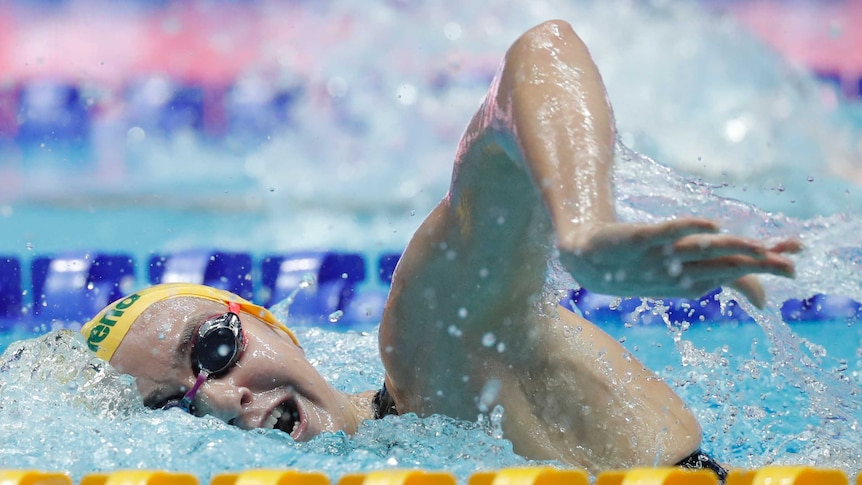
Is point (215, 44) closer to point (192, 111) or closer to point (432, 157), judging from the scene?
point (192, 111)

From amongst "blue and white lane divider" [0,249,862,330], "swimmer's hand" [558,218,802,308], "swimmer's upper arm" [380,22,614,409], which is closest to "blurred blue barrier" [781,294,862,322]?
"blue and white lane divider" [0,249,862,330]

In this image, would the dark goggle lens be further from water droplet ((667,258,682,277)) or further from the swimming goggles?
water droplet ((667,258,682,277))

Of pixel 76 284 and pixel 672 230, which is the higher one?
pixel 672 230

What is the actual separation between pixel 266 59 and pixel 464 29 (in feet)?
3.81

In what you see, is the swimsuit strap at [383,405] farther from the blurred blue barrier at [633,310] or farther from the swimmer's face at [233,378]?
the blurred blue barrier at [633,310]

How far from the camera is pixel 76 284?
3.83m

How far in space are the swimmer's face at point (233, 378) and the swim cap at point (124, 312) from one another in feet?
0.06

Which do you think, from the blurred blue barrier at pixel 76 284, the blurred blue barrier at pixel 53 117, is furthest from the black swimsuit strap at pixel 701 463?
the blurred blue barrier at pixel 53 117

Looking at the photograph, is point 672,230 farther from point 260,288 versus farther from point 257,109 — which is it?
point 257,109

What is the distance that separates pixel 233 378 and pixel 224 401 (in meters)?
0.04

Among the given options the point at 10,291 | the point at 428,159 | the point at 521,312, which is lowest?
the point at 10,291

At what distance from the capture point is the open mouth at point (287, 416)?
5.22 ft

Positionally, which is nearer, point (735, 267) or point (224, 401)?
point (735, 267)

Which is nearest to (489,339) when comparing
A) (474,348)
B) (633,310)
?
(474,348)
